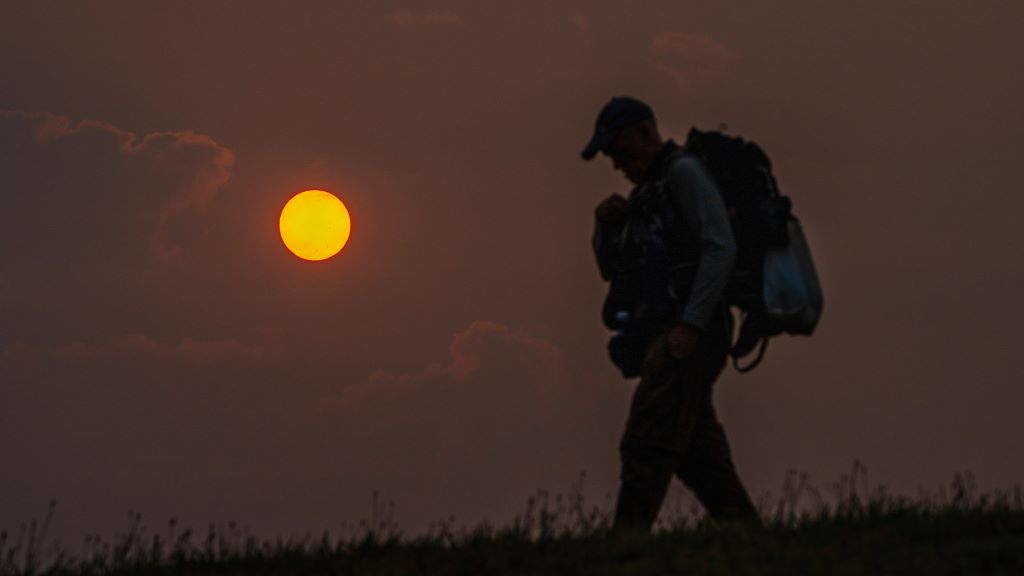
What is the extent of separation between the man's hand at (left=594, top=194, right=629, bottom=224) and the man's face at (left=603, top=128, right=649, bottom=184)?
0.54 feet

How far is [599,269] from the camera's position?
1036 cm

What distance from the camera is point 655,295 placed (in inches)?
394

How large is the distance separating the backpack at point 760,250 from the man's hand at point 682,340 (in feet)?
1.31

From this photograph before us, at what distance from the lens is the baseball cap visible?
32.8 feet

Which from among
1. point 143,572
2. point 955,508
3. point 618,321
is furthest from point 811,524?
point 143,572

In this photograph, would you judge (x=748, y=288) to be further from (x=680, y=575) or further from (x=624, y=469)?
(x=680, y=575)

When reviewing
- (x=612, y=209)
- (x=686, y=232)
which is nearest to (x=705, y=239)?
(x=686, y=232)

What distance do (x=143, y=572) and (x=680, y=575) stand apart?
340cm

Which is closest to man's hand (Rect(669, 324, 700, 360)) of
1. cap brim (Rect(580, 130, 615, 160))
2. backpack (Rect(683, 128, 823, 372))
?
backpack (Rect(683, 128, 823, 372))

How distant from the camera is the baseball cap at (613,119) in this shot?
9984 millimetres

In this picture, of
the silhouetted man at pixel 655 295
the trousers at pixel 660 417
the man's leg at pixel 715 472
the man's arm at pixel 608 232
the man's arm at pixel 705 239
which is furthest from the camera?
the man's leg at pixel 715 472

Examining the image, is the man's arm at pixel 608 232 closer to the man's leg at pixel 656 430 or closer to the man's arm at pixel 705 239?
the man's arm at pixel 705 239

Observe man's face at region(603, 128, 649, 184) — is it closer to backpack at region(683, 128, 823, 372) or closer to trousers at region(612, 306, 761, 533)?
backpack at region(683, 128, 823, 372)

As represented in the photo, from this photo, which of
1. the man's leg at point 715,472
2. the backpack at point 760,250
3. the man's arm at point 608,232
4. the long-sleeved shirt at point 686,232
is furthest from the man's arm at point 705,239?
the man's leg at point 715,472
